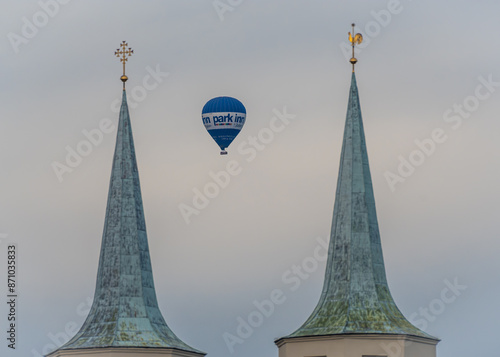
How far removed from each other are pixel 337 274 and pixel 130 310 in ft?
33.2

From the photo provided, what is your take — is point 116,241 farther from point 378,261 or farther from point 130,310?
point 378,261

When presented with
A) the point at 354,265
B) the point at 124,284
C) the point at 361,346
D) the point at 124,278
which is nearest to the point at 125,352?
the point at 124,284

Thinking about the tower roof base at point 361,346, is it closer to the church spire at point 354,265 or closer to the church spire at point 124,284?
the church spire at point 354,265

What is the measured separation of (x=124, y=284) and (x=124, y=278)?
31 centimetres

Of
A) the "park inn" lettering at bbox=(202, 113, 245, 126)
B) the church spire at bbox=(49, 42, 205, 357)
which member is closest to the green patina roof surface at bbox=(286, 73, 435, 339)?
the church spire at bbox=(49, 42, 205, 357)

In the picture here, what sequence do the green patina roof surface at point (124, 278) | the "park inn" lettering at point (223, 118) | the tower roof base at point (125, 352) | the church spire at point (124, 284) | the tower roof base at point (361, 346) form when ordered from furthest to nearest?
1. the "park inn" lettering at point (223, 118)
2. the green patina roof surface at point (124, 278)
3. the church spire at point (124, 284)
4. the tower roof base at point (125, 352)
5. the tower roof base at point (361, 346)

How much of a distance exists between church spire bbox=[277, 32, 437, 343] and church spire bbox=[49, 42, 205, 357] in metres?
6.93

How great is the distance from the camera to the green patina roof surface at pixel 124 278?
412ft

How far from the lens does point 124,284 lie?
4993 inches

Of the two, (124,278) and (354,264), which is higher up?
(354,264)

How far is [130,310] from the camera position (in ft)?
414

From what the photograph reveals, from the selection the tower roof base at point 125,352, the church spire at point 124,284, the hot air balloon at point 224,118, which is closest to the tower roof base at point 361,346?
the church spire at point 124,284

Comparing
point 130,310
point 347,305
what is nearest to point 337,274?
point 347,305

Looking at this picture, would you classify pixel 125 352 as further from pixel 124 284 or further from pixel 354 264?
pixel 354 264
